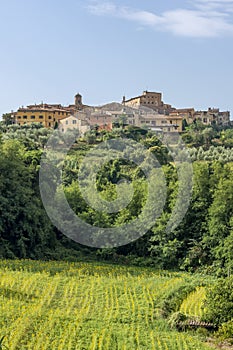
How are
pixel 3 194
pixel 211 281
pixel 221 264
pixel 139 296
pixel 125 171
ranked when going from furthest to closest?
pixel 125 171, pixel 3 194, pixel 221 264, pixel 211 281, pixel 139 296

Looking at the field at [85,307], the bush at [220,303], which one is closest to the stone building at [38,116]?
the field at [85,307]

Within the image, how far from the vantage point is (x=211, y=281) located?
82.1 feet

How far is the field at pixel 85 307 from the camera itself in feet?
52.2

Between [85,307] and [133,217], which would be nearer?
[85,307]

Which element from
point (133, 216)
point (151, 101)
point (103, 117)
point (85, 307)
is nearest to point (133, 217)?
point (133, 216)

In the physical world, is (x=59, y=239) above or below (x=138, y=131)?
below

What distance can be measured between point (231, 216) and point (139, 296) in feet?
27.4

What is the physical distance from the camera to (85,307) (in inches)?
782

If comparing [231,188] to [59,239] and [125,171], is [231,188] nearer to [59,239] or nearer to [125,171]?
[59,239]

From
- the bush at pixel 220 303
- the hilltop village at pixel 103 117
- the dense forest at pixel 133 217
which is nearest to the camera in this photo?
the bush at pixel 220 303

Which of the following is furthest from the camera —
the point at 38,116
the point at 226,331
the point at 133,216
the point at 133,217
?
the point at 38,116

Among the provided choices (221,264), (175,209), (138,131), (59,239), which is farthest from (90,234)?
(138,131)

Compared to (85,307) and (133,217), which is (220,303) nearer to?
(85,307)

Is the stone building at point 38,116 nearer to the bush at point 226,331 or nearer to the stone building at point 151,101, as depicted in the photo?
the stone building at point 151,101
